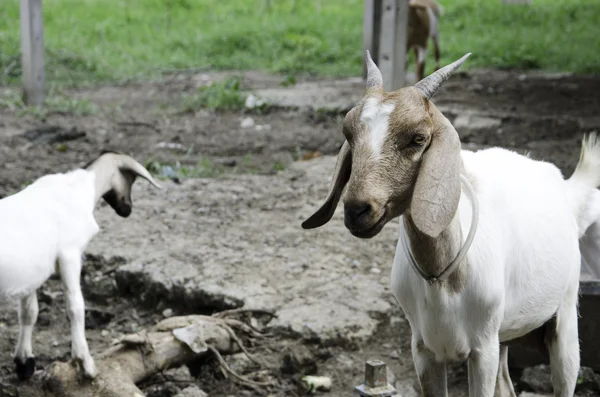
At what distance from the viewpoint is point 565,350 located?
132 inches

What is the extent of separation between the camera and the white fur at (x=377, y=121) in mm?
2562

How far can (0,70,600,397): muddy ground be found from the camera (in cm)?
446

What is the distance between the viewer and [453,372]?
4367 millimetres

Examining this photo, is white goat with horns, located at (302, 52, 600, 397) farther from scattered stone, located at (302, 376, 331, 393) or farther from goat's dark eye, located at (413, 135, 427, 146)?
scattered stone, located at (302, 376, 331, 393)

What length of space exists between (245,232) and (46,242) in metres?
1.97

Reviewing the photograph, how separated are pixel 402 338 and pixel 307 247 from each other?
1133 millimetres

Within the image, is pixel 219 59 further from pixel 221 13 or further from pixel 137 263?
pixel 137 263

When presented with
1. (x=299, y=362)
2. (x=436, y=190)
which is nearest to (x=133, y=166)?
(x=299, y=362)

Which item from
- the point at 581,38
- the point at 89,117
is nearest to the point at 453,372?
the point at 89,117

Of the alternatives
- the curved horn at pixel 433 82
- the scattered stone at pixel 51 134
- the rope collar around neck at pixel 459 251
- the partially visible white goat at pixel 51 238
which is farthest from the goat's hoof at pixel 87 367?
the scattered stone at pixel 51 134

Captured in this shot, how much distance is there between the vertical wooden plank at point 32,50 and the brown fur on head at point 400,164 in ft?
25.5

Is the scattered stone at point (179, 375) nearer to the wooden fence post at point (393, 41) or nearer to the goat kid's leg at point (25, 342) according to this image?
the goat kid's leg at point (25, 342)

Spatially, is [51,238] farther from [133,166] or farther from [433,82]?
[433,82]

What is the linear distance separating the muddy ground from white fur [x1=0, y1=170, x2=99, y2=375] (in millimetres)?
385
